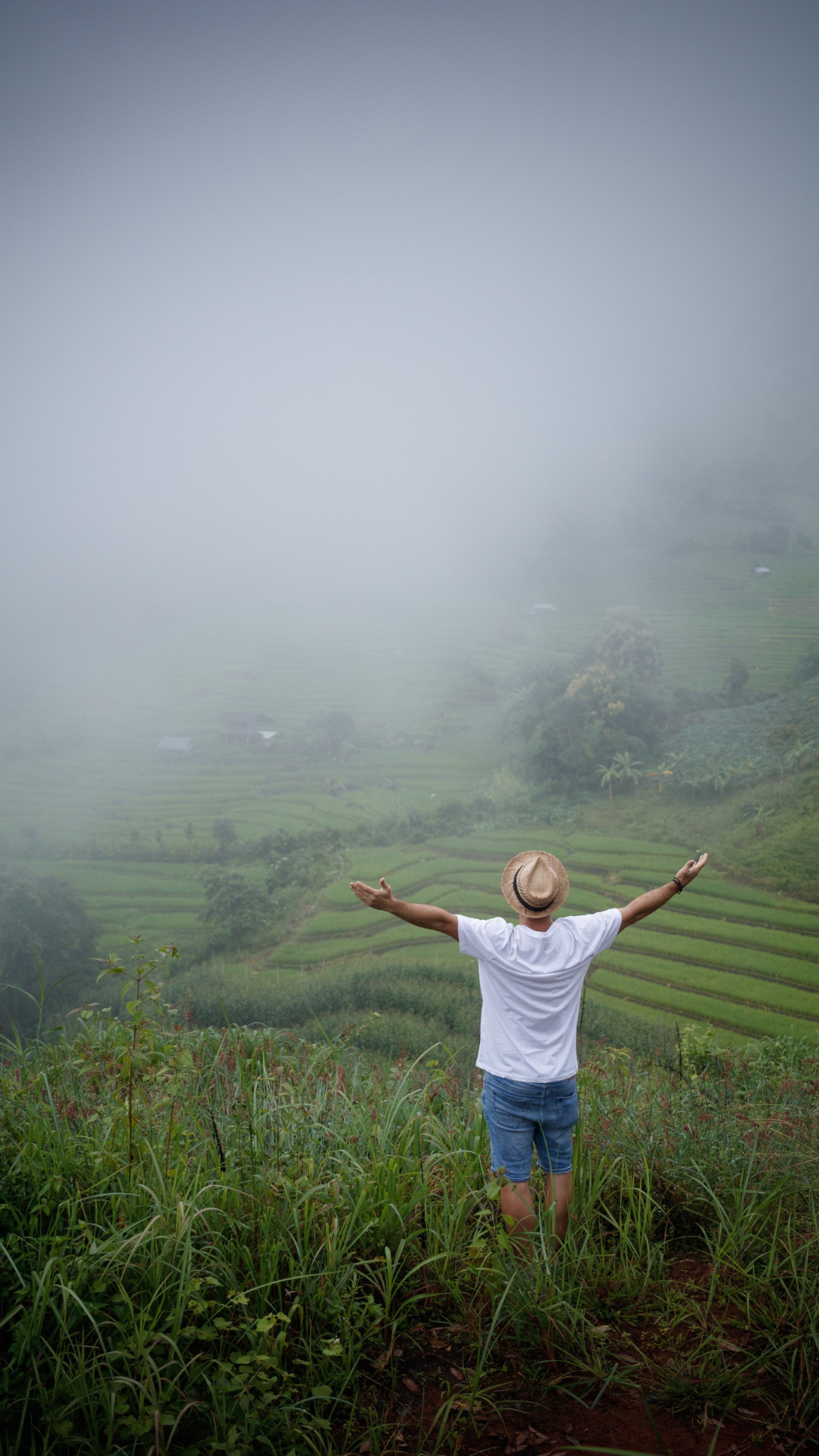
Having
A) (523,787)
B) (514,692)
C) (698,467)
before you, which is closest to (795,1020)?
(523,787)

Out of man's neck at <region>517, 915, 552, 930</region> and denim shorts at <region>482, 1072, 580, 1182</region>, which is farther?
man's neck at <region>517, 915, 552, 930</region>

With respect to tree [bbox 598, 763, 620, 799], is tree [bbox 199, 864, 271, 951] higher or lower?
lower

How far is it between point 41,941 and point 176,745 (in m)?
30.4

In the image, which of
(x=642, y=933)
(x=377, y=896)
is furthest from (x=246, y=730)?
(x=377, y=896)

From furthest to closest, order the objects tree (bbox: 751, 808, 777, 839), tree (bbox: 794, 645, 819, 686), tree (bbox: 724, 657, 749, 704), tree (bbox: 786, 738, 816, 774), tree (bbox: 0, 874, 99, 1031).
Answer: tree (bbox: 724, 657, 749, 704)
tree (bbox: 794, 645, 819, 686)
tree (bbox: 786, 738, 816, 774)
tree (bbox: 751, 808, 777, 839)
tree (bbox: 0, 874, 99, 1031)

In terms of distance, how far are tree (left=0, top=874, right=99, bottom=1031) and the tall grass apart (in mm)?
35866

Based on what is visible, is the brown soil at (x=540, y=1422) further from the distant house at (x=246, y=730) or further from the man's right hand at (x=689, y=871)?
the distant house at (x=246, y=730)

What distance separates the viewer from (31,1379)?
2047 millimetres

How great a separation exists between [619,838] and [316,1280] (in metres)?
45.1

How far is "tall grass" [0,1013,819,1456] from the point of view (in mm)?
2137

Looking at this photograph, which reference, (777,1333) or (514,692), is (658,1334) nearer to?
(777,1333)

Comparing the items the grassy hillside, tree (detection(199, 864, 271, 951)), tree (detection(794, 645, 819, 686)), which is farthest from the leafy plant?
tree (detection(794, 645, 819, 686))

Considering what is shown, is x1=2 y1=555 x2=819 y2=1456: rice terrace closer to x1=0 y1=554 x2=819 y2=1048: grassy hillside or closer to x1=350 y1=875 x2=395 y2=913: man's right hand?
x1=350 y1=875 x2=395 y2=913: man's right hand

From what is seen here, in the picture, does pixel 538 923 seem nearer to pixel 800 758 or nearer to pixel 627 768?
pixel 800 758
